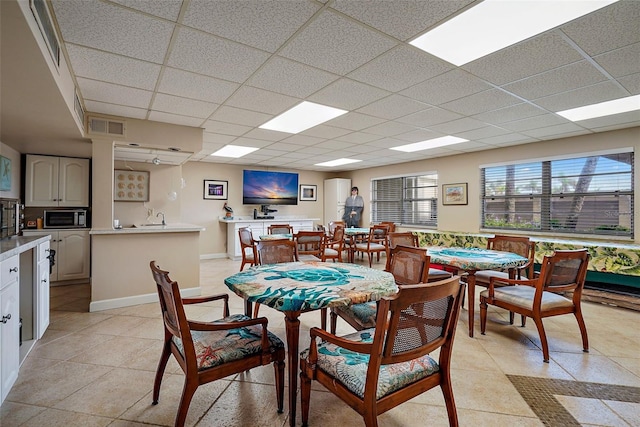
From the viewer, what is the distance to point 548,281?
2.46 m

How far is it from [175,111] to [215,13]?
2.04 metres

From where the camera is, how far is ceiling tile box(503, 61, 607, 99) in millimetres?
2439

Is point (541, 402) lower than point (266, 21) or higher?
lower

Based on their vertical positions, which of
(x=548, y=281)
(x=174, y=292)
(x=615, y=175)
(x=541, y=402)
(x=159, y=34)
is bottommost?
(x=541, y=402)

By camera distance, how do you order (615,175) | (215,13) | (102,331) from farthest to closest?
(615,175)
(102,331)
(215,13)

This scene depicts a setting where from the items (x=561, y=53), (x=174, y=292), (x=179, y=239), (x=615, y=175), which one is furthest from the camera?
(x=615, y=175)

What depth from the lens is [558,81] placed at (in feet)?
8.72

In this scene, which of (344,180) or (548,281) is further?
(344,180)

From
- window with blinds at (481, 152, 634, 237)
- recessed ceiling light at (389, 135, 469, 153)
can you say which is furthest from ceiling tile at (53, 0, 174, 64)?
window with blinds at (481, 152, 634, 237)

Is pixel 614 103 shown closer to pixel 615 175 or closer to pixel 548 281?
pixel 615 175

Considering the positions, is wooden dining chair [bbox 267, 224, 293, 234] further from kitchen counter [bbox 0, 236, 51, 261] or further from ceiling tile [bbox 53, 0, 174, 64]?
ceiling tile [bbox 53, 0, 174, 64]

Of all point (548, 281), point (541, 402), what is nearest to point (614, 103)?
point (548, 281)

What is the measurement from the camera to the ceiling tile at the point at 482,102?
297 centimetres

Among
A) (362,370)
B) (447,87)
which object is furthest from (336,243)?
(362,370)
